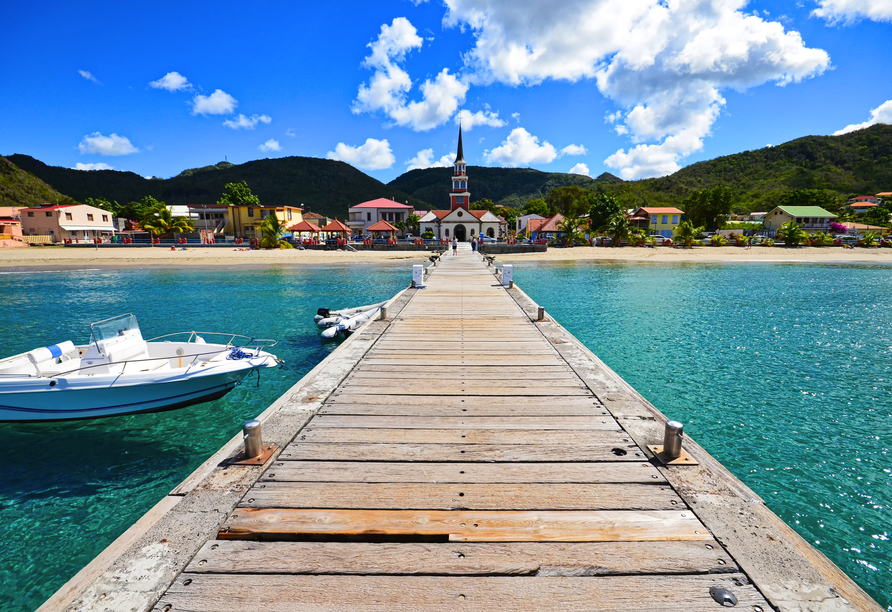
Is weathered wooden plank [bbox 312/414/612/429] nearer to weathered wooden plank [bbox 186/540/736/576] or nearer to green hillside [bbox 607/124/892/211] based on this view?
weathered wooden plank [bbox 186/540/736/576]

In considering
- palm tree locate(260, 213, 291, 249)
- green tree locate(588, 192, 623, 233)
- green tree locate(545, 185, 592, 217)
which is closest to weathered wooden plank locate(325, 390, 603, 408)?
palm tree locate(260, 213, 291, 249)

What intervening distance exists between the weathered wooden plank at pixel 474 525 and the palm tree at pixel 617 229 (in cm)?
5966

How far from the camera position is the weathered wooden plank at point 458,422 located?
4.57 m

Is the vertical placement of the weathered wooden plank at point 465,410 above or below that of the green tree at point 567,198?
below

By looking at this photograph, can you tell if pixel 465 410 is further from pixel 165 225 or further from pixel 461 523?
pixel 165 225

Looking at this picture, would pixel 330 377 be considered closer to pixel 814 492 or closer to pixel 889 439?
pixel 814 492

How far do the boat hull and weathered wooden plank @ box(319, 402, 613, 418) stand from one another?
4.38m

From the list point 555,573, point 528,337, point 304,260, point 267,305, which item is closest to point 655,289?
point 528,337

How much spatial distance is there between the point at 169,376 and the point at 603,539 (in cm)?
806

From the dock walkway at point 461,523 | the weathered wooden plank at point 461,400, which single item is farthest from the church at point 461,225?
the dock walkway at point 461,523

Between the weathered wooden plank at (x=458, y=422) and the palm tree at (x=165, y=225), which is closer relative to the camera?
the weathered wooden plank at (x=458, y=422)

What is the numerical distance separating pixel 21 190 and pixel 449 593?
147 metres

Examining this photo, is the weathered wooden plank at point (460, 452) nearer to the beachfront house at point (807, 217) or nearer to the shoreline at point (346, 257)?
the shoreline at point (346, 257)

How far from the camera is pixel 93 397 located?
758cm
